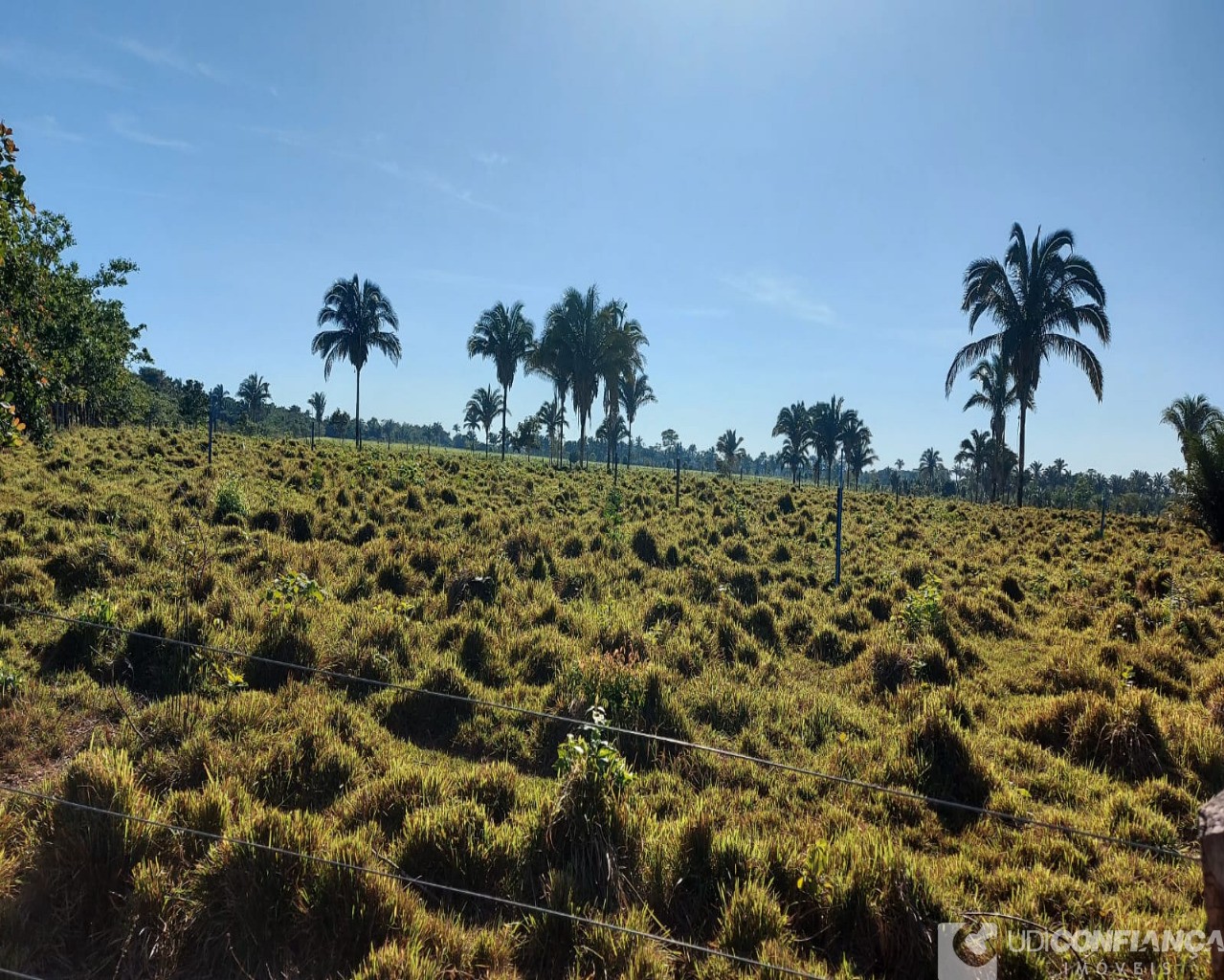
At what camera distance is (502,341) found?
158 feet

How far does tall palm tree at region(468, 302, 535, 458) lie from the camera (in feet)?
158

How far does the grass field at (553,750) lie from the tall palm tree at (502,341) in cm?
3681

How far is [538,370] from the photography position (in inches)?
1735

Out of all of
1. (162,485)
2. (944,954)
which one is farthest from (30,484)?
(944,954)

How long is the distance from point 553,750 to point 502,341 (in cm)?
4566

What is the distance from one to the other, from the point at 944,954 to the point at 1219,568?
15.0 meters

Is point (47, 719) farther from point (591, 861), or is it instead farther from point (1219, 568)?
point (1219, 568)

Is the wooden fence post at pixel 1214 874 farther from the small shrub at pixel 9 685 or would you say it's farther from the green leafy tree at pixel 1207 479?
the green leafy tree at pixel 1207 479

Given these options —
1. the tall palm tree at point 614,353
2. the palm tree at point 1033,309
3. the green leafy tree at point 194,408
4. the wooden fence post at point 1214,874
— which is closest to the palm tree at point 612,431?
the tall palm tree at point 614,353

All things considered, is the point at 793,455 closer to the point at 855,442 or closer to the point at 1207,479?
the point at 855,442

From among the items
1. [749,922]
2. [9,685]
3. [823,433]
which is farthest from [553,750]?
[823,433]

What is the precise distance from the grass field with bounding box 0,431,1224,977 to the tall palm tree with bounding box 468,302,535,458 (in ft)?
121

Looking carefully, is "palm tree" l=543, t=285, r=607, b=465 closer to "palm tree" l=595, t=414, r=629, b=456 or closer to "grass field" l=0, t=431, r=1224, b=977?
"palm tree" l=595, t=414, r=629, b=456

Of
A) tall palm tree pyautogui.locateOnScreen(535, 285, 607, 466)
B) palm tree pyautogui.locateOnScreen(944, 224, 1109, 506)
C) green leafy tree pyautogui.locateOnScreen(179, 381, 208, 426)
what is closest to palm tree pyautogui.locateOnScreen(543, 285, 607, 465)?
tall palm tree pyautogui.locateOnScreen(535, 285, 607, 466)
